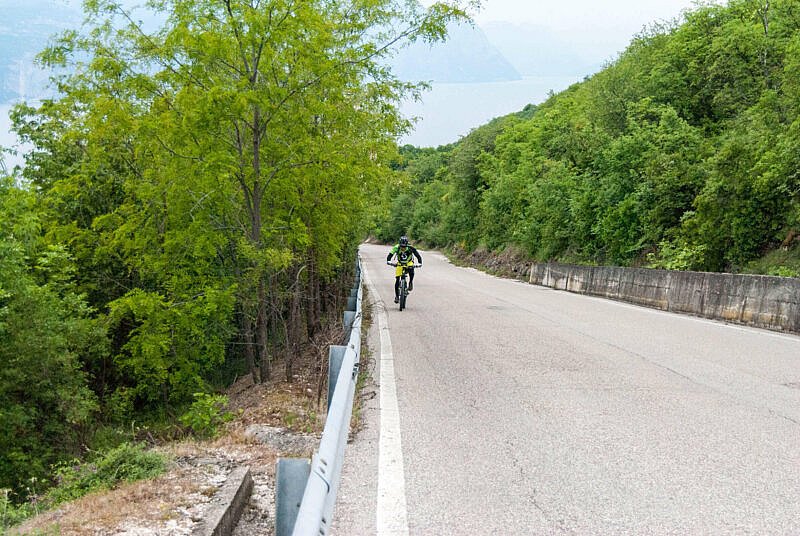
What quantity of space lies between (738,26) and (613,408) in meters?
27.2

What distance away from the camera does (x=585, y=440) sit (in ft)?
17.7

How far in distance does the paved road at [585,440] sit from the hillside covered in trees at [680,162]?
27.0 ft

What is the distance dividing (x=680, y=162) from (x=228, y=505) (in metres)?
21.9

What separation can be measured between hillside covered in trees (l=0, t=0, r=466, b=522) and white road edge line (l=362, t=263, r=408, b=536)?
325 cm

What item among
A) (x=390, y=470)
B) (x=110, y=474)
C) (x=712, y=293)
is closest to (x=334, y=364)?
(x=390, y=470)

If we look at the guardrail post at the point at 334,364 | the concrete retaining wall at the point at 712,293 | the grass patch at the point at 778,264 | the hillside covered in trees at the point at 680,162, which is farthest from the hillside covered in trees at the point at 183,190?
the grass patch at the point at 778,264

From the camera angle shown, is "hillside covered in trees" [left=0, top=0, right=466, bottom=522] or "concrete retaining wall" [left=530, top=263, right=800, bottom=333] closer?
"hillside covered in trees" [left=0, top=0, right=466, bottom=522]

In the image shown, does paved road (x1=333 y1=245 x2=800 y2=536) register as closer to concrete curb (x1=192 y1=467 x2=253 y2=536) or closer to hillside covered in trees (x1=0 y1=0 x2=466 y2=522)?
concrete curb (x1=192 y1=467 x2=253 y2=536)

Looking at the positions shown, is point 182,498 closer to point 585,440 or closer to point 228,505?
point 228,505

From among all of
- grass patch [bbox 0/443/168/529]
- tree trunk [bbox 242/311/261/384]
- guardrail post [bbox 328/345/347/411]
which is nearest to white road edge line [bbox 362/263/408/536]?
guardrail post [bbox 328/345/347/411]

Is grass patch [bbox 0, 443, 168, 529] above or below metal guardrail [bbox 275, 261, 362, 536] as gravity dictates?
below

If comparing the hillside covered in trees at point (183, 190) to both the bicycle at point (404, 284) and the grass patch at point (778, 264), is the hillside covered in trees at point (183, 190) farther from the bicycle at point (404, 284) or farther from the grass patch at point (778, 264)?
the grass patch at point (778, 264)

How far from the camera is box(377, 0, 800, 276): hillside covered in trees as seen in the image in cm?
1788

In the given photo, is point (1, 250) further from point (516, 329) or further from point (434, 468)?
point (434, 468)
